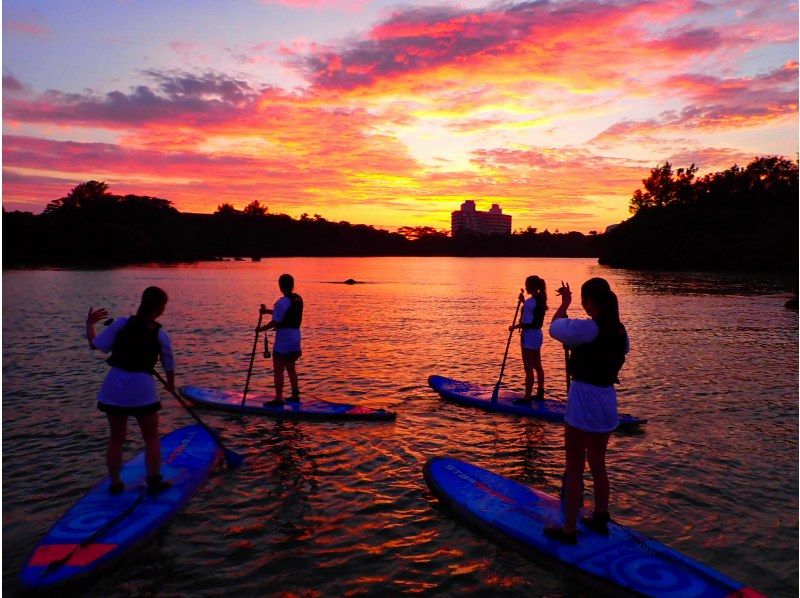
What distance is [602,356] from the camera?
5.46m

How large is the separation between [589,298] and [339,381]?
11.0 metres

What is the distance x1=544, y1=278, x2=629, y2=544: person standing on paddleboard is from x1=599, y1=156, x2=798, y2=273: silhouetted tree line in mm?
102123

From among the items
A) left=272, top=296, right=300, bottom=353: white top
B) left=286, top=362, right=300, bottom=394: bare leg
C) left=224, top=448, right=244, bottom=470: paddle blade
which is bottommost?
left=224, top=448, right=244, bottom=470: paddle blade

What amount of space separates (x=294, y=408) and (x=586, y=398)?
A: 734 centimetres

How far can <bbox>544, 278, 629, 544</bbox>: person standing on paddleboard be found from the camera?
17.7 feet

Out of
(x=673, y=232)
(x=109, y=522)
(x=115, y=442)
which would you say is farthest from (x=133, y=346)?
(x=673, y=232)

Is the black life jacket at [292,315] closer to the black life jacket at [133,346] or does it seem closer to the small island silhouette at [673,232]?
the black life jacket at [133,346]

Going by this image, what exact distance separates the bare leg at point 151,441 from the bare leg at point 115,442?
0.20 m

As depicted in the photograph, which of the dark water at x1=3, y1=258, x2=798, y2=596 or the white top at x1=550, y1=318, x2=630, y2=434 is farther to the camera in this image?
the dark water at x1=3, y1=258, x2=798, y2=596

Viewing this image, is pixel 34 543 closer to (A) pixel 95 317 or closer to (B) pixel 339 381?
(A) pixel 95 317

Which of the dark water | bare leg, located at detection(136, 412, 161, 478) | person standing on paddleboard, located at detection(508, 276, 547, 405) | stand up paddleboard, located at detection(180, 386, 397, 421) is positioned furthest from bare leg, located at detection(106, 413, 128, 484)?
person standing on paddleboard, located at detection(508, 276, 547, 405)

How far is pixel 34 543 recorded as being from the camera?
21.5ft

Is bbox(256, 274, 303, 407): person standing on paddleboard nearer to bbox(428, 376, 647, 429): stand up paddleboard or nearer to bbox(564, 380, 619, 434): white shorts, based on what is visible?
bbox(428, 376, 647, 429): stand up paddleboard

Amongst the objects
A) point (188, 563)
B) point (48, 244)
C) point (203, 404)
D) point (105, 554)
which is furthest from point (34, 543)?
point (48, 244)
